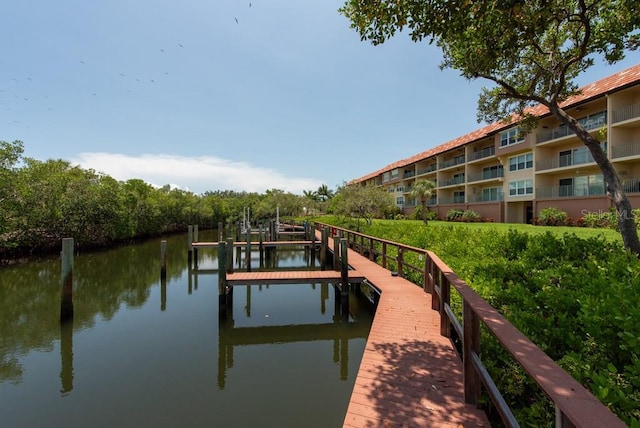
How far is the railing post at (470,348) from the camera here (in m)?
3.15

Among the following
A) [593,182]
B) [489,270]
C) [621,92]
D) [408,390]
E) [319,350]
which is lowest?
[319,350]

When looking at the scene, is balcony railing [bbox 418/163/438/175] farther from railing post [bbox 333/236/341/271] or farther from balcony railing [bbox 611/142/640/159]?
railing post [bbox 333/236/341/271]

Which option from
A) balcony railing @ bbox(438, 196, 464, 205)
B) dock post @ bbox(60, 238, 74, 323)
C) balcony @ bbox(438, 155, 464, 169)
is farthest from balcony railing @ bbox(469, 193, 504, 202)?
dock post @ bbox(60, 238, 74, 323)

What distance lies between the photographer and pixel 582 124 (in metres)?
23.2

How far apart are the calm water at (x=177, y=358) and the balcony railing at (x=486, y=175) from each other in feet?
79.8

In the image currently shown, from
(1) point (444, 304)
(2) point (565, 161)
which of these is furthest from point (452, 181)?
(1) point (444, 304)

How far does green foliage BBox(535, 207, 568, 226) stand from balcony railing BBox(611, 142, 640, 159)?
4.59 meters

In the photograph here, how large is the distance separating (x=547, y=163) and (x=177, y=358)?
28.6m

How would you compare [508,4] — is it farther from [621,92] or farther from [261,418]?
[621,92]

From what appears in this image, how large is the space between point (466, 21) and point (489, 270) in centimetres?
436

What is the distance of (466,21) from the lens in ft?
17.6

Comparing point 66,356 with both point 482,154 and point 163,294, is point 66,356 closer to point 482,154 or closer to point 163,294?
point 163,294

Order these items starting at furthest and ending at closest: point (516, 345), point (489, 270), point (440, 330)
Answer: point (489, 270)
point (440, 330)
point (516, 345)

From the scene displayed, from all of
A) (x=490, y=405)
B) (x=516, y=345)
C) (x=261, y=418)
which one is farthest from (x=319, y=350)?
(x=516, y=345)
